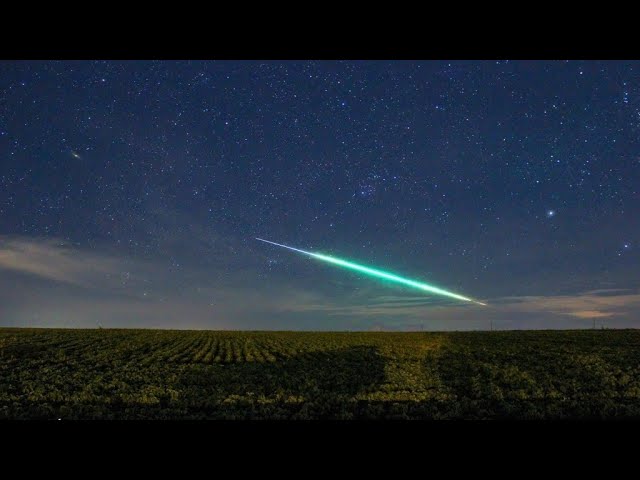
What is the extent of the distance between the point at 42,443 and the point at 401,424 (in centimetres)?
142

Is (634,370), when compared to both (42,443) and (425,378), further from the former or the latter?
(42,443)

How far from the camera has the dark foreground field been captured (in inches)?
393

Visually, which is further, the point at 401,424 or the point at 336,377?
the point at 336,377

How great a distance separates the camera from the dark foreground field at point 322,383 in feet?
32.8

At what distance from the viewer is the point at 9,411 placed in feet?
32.8

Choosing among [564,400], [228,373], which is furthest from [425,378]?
[228,373]

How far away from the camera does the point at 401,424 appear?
1854mm

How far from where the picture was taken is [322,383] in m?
13.8
